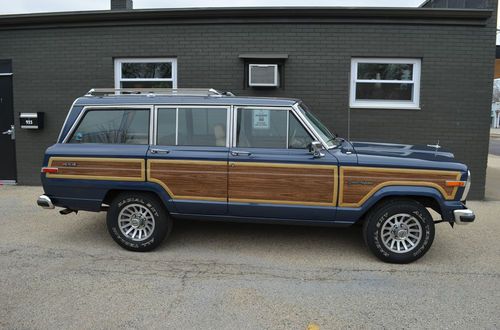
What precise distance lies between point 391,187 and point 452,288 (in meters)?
1.15

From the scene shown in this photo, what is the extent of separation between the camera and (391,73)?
8.16 m

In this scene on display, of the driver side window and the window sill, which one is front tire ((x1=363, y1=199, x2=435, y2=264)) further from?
the window sill

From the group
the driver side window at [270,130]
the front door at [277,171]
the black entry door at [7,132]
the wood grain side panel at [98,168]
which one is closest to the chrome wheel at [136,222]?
the wood grain side panel at [98,168]

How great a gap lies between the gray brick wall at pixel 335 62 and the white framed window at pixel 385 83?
0.46ft

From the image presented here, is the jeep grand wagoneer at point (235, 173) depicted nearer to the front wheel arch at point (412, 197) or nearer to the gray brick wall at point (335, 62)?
the front wheel arch at point (412, 197)

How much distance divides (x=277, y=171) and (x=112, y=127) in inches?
82.0

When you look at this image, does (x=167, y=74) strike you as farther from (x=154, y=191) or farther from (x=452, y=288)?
(x=452, y=288)

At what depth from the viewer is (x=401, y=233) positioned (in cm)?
476

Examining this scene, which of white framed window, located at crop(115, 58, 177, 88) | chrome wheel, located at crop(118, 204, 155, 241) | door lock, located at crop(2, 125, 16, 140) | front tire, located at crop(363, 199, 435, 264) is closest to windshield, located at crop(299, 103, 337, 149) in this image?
front tire, located at crop(363, 199, 435, 264)

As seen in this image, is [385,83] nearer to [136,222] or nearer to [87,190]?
[136,222]

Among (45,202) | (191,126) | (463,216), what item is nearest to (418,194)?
(463,216)

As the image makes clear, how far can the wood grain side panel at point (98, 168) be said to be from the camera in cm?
504

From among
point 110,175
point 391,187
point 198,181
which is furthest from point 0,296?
point 391,187

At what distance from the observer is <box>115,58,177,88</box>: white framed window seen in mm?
8609
